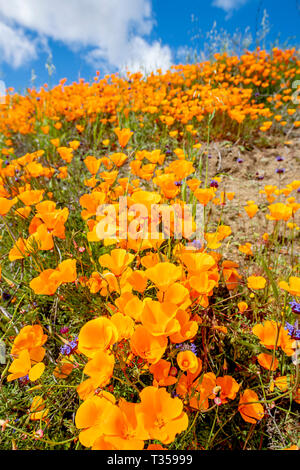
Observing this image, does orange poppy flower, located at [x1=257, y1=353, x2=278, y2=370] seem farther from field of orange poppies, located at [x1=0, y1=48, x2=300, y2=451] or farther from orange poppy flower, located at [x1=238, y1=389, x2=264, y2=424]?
orange poppy flower, located at [x1=238, y1=389, x2=264, y2=424]

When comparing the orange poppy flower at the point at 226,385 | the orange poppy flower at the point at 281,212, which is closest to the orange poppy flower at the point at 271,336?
the orange poppy flower at the point at 226,385

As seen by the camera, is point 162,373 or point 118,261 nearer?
point 162,373

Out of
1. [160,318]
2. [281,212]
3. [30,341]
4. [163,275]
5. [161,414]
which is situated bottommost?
[161,414]

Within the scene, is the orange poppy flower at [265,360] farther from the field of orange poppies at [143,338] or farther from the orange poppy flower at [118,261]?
the orange poppy flower at [118,261]

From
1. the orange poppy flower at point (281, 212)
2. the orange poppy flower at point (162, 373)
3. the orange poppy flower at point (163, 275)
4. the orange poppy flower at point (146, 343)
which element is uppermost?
the orange poppy flower at point (281, 212)

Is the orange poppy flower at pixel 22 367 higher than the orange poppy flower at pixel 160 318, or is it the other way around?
the orange poppy flower at pixel 160 318

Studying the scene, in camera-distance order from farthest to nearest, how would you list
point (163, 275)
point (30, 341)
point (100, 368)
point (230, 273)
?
1. point (230, 273)
2. point (30, 341)
3. point (163, 275)
4. point (100, 368)

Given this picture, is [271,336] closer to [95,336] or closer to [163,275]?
[163,275]

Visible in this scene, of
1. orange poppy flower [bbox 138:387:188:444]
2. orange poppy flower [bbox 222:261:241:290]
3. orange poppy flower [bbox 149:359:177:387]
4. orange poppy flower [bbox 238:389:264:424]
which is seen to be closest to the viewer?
orange poppy flower [bbox 138:387:188:444]

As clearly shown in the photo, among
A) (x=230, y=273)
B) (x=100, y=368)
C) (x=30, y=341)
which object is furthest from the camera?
(x=230, y=273)

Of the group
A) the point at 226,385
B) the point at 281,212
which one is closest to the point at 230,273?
the point at 281,212

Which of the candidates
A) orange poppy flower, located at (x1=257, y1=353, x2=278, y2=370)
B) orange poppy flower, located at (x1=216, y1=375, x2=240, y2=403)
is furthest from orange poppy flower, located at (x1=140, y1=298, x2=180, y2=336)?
orange poppy flower, located at (x1=257, y1=353, x2=278, y2=370)
